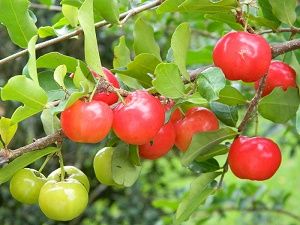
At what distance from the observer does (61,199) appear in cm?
107

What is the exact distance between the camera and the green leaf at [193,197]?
1273 millimetres

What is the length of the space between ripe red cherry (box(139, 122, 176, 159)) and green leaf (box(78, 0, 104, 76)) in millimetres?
163

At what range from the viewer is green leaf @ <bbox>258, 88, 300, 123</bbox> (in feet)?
3.89

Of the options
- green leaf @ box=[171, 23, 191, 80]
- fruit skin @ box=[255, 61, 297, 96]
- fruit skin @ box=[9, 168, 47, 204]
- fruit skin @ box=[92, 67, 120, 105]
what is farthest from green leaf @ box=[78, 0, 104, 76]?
fruit skin @ box=[255, 61, 297, 96]

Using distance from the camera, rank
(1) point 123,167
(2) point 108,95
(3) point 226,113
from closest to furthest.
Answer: (2) point 108,95 → (1) point 123,167 → (3) point 226,113

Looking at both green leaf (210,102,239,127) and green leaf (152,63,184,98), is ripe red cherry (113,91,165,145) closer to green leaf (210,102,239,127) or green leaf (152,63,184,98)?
green leaf (152,63,184,98)

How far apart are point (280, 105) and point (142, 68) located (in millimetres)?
276

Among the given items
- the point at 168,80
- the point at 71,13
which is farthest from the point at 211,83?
the point at 71,13

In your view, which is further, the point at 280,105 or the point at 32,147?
the point at 280,105

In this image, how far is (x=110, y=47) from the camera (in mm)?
3746

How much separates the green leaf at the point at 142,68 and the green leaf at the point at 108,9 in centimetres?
14

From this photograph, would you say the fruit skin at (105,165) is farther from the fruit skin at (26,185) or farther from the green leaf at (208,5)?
the green leaf at (208,5)

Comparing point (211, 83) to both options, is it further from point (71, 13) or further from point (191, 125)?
point (71, 13)

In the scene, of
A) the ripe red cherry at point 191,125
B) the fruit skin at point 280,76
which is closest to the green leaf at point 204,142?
the ripe red cherry at point 191,125
